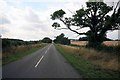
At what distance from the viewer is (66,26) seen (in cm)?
4447

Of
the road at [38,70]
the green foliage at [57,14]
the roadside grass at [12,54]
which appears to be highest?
the green foliage at [57,14]

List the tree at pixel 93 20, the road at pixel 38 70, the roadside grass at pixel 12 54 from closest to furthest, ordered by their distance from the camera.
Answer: the road at pixel 38 70
the roadside grass at pixel 12 54
the tree at pixel 93 20

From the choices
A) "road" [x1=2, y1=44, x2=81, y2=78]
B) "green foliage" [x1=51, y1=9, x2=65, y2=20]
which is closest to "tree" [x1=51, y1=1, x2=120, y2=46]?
"green foliage" [x1=51, y1=9, x2=65, y2=20]

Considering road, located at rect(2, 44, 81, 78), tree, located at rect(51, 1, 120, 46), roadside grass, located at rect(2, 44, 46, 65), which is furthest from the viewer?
tree, located at rect(51, 1, 120, 46)

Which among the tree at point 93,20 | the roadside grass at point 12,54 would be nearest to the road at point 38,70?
the roadside grass at point 12,54

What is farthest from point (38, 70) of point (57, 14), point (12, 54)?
point (57, 14)

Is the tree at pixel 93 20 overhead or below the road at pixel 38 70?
overhead

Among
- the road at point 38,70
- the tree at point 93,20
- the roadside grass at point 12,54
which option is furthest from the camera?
the tree at point 93,20

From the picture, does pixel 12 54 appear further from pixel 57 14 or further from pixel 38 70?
pixel 57 14

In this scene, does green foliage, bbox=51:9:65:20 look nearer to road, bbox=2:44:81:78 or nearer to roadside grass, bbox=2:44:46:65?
roadside grass, bbox=2:44:46:65

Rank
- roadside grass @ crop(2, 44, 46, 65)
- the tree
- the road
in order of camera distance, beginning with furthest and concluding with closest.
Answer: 1. the tree
2. roadside grass @ crop(2, 44, 46, 65)
3. the road

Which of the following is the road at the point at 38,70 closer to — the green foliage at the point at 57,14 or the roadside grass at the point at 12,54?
the roadside grass at the point at 12,54

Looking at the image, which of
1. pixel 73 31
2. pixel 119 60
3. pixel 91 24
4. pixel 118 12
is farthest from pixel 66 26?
pixel 119 60

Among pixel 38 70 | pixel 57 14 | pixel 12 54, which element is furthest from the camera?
pixel 57 14
